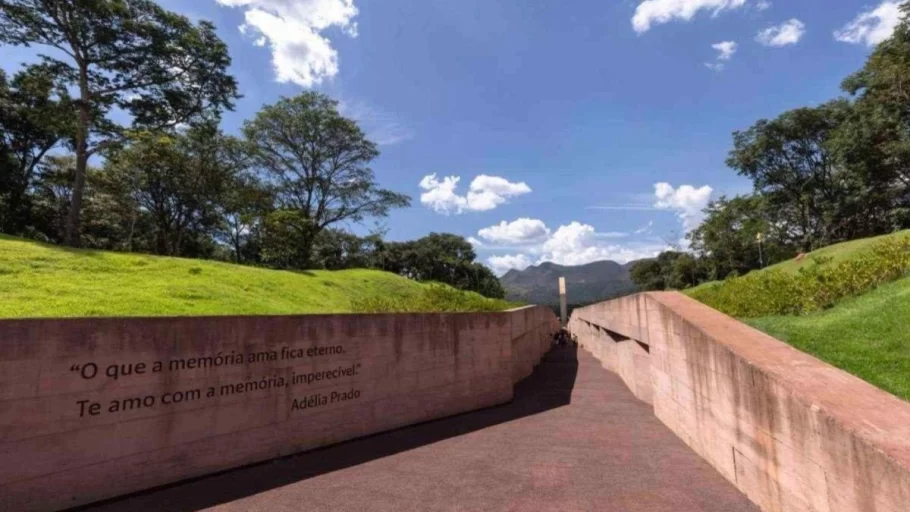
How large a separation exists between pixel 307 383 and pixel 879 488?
5.87 meters

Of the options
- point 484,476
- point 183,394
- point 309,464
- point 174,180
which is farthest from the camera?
point 174,180

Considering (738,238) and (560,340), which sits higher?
(738,238)

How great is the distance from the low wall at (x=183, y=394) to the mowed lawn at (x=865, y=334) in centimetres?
628

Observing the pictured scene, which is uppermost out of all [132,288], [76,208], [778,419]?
[76,208]

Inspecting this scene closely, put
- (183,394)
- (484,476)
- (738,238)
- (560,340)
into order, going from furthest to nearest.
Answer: (738,238)
(560,340)
(484,476)
(183,394)

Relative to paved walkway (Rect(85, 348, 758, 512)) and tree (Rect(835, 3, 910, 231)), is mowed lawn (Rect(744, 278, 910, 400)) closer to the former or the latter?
paved walkway (Rect(85, 348, 758, 512))

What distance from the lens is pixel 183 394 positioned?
17.2 ft

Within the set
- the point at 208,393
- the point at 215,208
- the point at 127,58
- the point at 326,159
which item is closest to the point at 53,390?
the point at 208,393

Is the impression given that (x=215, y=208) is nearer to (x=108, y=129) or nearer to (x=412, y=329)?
(x=108, y=129)

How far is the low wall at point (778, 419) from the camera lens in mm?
3375

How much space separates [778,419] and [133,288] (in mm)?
12852

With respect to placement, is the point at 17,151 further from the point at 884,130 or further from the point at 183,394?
the point at 884,130

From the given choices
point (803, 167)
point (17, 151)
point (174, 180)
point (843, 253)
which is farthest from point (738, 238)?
point (17, 151)

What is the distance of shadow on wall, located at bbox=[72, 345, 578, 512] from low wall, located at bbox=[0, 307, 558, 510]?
Answer: 14cm
